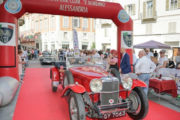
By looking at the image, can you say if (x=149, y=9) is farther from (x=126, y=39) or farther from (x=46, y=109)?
(x=46, y=109)

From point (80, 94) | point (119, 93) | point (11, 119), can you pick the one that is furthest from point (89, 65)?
point (11, 119)

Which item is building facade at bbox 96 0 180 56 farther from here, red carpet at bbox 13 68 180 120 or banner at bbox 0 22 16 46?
banner at bbox 0 22 16 46

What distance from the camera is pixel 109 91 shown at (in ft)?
10.6

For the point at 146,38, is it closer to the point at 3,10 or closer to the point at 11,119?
the point at 3,10

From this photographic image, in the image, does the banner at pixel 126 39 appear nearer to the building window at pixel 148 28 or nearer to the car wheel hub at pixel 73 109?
the car wheel hub at pixel 73 109

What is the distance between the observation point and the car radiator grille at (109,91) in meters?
3.21

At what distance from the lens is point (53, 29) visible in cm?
2811

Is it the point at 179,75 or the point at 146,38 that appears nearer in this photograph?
the point at 179,75

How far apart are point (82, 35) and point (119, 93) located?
25816mm

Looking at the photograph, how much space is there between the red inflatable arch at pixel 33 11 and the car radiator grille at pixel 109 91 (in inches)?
117

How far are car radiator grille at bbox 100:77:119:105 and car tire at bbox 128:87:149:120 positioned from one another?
439mm

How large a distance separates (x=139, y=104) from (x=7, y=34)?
480cm

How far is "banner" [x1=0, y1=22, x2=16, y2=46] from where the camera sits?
5.62 metres

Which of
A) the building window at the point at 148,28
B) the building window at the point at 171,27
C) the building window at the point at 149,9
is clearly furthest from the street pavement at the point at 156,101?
the building window at the point at 149,9
